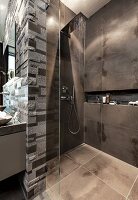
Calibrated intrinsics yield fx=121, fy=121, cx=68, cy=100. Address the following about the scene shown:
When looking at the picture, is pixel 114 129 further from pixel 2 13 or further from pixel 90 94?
pixel 2 13

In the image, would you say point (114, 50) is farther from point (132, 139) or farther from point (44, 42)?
point (132, 139)

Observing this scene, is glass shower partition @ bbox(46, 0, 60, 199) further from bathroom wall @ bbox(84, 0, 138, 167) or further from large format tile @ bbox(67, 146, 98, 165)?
bathroom wall @ bbox(84, 0, 138, 167)

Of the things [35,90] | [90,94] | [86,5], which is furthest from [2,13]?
[90,94]

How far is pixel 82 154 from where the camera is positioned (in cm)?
222

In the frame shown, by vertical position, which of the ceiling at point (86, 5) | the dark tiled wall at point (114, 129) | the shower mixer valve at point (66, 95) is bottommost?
the dark tiled wall at point (114, 129)

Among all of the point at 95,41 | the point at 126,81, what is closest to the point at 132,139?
the point at 126,81

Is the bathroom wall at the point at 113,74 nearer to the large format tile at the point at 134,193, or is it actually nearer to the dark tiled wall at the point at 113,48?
the dark tiled wall at the point at 113,48

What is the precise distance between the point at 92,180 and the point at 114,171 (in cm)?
40

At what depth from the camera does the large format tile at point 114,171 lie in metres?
1.45

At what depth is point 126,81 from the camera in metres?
1.90

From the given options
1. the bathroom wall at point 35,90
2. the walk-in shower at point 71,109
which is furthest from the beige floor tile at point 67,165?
the walk-in shower at point 71,109

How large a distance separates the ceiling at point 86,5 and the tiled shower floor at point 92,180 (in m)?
2.36

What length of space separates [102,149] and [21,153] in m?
1.55

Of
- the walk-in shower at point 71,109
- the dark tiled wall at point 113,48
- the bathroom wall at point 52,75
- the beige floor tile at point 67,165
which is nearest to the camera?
the bathroom wall at point 52,75
